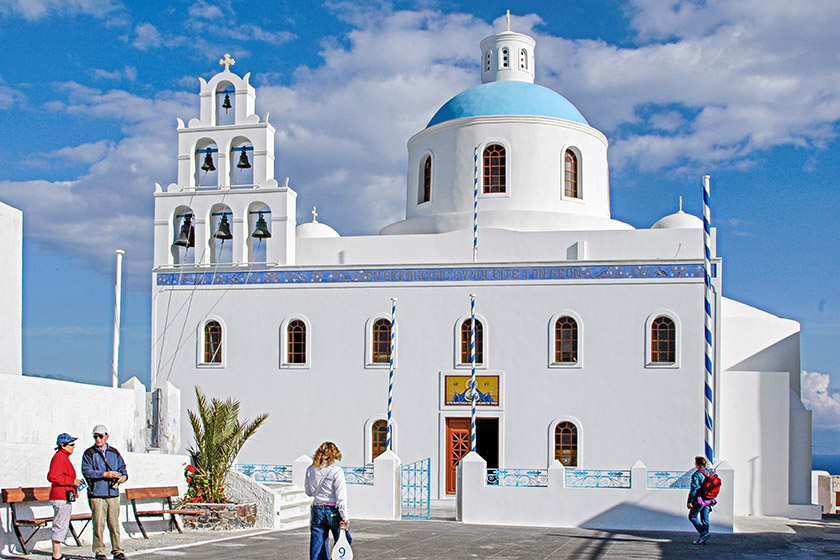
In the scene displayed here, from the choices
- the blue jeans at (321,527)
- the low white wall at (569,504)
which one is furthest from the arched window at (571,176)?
the blue jeans at (321,527)

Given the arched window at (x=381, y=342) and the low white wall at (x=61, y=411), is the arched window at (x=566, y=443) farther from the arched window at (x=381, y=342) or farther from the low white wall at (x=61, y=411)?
the low white wall at (x=61, y=411)

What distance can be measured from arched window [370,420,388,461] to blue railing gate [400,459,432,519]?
0.72 m

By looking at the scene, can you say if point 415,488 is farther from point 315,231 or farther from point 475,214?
point 315,231

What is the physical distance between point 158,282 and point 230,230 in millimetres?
1887

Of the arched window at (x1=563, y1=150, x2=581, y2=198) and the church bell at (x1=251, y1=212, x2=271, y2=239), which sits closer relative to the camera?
the church bell at (x1=251, y1=212, x2=271, y2=239)

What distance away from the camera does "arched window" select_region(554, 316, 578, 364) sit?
746 inches

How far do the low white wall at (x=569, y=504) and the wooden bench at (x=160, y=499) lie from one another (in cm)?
503

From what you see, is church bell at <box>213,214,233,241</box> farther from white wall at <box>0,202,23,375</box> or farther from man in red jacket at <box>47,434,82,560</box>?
man in red jacket at <box>47,434,82,560</box>

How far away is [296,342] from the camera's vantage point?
19953 mm

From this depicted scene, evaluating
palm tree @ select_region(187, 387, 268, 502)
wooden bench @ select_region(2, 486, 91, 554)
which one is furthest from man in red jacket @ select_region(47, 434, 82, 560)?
palm tree @ select_region(187, 387, 268, 502)

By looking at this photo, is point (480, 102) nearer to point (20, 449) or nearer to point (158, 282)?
point (158, 282)

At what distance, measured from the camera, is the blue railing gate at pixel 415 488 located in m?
17.2

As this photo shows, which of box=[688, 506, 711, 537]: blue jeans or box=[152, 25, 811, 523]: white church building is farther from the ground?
box=[152, 25, 811, 523]: white church building

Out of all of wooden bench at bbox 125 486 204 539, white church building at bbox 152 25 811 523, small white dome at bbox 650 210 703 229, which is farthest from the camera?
small white dome at bbox 650 210 703 229
